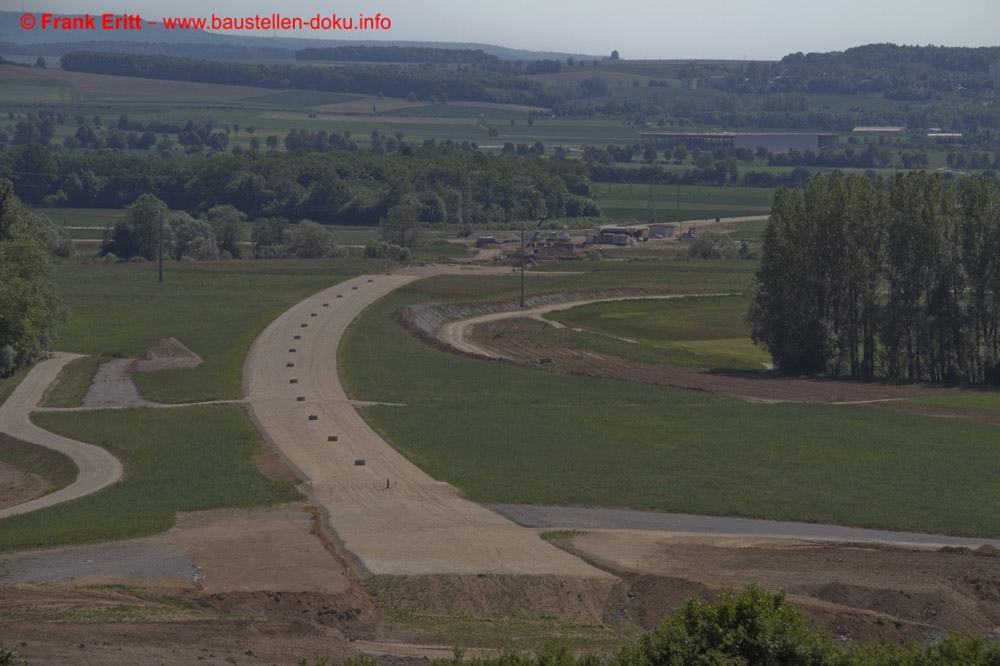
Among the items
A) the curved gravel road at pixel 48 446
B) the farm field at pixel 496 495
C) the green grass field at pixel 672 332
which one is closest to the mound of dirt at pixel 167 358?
the farm field at pixel 496 495

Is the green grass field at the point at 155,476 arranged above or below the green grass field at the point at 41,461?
above

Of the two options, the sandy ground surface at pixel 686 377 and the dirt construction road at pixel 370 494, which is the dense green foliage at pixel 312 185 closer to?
the sandy ground surface at pixel 686 377

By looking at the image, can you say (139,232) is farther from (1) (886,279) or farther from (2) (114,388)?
(1) (886,279)

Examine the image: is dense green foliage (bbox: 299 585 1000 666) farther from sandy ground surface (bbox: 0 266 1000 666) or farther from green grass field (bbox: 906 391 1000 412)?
green grass field (bbox: 906 391 1000 412)

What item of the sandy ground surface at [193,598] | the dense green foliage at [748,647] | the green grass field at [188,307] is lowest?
the green grass field at [188,307]

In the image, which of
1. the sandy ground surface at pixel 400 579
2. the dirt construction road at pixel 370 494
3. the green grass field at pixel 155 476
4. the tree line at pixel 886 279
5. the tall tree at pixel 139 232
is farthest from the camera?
the tall tree at pixel 139 232

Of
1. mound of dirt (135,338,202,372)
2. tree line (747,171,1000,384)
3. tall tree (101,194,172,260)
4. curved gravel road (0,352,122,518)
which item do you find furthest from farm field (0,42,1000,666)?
tall tree (101,194,172,260)

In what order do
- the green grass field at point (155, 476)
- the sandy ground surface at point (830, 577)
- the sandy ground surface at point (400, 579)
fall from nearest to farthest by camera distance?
the sandy ground surface at point (400, 579), the sandy ground surface at point (830, 577), the green grass field at point (155, 476)
